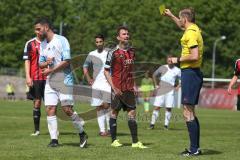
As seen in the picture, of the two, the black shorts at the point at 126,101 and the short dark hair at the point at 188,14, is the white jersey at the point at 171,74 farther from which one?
the short dark hair at the point at 188,14

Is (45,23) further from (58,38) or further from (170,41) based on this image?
(170,41)

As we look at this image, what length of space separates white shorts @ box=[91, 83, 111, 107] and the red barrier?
36166 millimetres

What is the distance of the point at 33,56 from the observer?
1666cm

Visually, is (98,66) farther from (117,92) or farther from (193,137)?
(193,137)

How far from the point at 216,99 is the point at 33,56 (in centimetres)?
3994

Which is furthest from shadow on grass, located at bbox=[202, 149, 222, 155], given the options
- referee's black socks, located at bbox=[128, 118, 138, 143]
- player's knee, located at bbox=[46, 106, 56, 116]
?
player's knee, located at bbox=[46, 106, 56, 116]

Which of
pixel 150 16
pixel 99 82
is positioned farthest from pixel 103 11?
pixel 99 82

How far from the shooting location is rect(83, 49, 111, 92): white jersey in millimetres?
17516

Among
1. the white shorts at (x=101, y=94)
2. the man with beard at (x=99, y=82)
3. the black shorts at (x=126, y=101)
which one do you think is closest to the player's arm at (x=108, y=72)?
the black shorts at (x=126, y=101)

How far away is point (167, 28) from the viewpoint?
8669cm

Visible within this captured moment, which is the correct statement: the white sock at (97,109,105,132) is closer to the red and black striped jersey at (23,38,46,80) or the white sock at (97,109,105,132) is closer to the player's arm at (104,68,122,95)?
the red and black striped jersey at (23,38,46,80)

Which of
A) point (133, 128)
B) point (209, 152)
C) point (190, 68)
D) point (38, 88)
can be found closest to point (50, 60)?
point (133, 128)

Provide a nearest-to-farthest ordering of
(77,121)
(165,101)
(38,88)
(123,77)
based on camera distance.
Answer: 1. (77,121)
2. (123,77)
3. (38,88)
4. (165,101)

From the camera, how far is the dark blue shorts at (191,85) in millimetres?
11828
